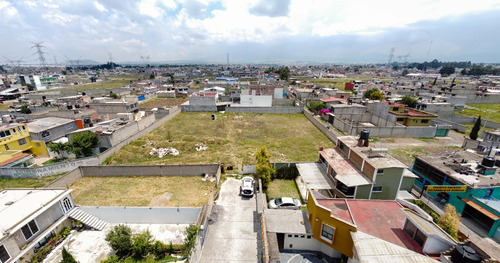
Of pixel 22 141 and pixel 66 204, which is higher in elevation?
pixel 22 141

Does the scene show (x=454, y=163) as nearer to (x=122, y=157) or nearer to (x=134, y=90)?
(x=122, y=157)

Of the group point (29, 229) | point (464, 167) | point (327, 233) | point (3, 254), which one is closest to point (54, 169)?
point (29, 229)

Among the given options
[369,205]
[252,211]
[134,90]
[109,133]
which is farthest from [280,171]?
[134,90]

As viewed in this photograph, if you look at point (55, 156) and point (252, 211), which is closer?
point (252, 211)

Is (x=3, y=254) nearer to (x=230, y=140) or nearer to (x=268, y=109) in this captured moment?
(x=230, y=140)

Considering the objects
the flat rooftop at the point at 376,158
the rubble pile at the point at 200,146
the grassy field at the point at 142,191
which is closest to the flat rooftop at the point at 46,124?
the grassy field at the point at 142,191

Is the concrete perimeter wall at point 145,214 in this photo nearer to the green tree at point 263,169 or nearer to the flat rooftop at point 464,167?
the green tree at point 263,169

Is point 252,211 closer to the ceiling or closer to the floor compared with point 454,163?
closer to the floor
